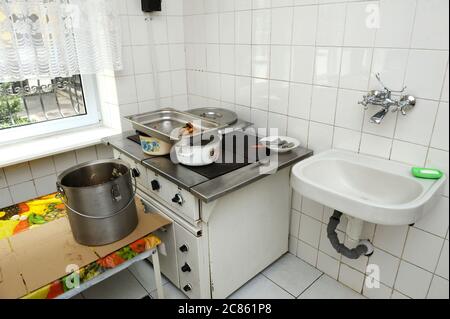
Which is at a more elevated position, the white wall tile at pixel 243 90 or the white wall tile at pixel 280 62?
the white wall tile at pixel 280 62

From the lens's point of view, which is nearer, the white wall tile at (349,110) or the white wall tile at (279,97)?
the white wall tile at (349,110)

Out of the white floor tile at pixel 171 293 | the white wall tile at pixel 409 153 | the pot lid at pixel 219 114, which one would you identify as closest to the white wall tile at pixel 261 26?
the pot lid at pixel 219 114

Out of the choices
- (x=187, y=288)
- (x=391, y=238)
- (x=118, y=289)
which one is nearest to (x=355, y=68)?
(x=391, y=238)

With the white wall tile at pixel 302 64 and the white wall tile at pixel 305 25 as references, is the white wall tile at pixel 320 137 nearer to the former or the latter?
the white wall tile at pixel 302 64

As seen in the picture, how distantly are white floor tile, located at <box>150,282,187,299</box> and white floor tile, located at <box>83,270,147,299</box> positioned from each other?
5 cm

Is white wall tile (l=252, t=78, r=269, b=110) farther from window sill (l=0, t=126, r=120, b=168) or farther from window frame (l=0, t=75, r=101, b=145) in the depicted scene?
window frame (l=0, t=75, r=101, b=145)

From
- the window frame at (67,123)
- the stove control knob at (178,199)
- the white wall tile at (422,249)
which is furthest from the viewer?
the window frame at (67,123)

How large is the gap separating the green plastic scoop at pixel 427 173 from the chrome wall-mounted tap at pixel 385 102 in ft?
0.68

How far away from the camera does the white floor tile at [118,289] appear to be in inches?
56.7

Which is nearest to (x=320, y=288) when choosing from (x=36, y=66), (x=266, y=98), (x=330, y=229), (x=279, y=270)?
(x=279, y=270)

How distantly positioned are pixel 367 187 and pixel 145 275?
1156 mm

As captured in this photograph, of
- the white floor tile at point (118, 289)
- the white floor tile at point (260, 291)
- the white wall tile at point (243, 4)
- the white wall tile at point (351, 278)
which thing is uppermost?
the white wall tile at point (243, 4)

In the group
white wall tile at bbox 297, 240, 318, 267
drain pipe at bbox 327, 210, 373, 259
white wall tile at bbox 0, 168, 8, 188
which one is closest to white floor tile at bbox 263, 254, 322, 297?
white wall tile at bbox 297, 240, 318, 267
